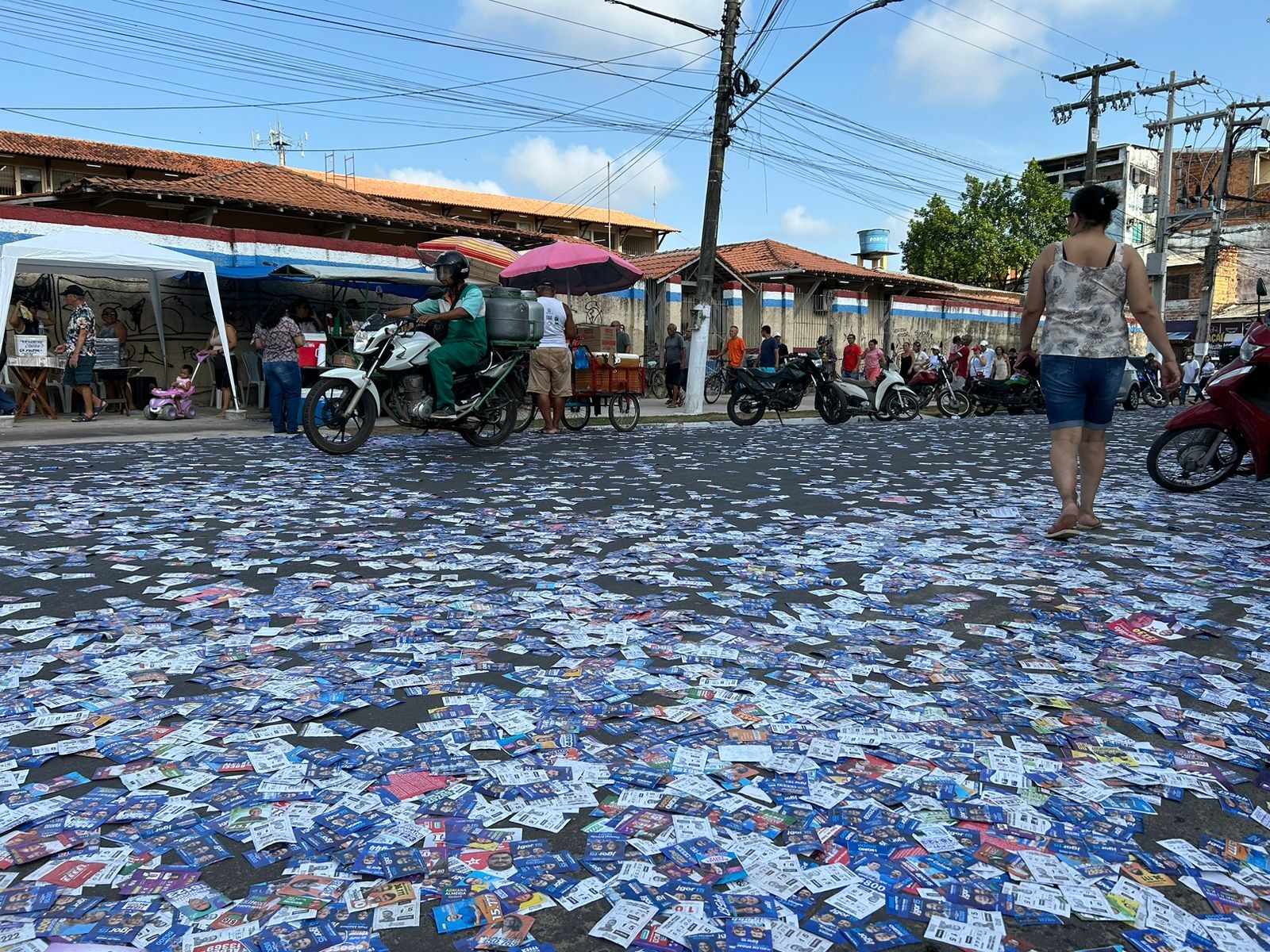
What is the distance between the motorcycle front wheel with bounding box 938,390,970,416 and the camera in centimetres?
1888

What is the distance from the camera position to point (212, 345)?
13.9m

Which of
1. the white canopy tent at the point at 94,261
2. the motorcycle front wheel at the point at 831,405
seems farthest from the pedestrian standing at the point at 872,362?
the white canopy tent at the point at 94,261

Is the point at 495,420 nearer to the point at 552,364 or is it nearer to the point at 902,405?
the point at 552,364

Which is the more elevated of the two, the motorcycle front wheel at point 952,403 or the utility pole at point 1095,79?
the utility pole at point 1095,79

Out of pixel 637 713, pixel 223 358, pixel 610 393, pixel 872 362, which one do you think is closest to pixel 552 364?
pixel 610 393

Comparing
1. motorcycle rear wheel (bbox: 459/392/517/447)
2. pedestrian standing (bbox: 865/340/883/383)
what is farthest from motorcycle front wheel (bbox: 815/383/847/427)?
motorcycle rear wheel (bbox: 459/392/517/447)

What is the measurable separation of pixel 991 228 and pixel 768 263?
→ 16724mm

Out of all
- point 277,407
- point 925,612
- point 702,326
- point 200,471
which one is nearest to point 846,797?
point 925,612

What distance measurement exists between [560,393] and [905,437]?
186 inches

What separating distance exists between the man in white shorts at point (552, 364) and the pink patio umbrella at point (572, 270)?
10.2 feet

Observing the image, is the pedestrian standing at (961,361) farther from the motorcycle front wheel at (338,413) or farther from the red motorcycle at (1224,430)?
the motorcycle front wheel at (338,413)

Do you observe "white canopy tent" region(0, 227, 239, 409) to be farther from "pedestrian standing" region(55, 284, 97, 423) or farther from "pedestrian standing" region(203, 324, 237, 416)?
"pedestrian standing" region(55, 284, 97, 423)

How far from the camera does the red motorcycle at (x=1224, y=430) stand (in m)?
6.30

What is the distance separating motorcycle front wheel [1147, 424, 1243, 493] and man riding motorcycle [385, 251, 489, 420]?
19.2 feet
